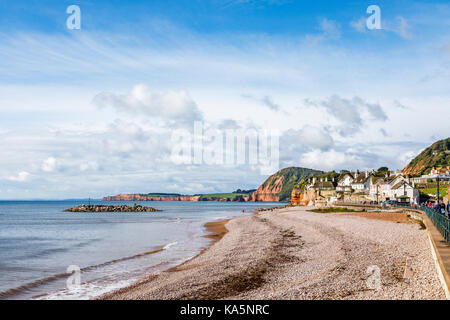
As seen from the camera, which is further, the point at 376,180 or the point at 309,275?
the point at 376,180

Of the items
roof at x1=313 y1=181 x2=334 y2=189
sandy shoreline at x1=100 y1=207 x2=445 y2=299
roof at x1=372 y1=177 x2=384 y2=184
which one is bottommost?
sandy shoreline at x1=100 y1=207 x2=445 y2=299

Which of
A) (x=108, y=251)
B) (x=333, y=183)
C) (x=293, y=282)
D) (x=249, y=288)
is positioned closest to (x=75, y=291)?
(x=249, y=288)

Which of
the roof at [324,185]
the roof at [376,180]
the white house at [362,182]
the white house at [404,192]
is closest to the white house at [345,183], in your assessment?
the roof at [324,185]

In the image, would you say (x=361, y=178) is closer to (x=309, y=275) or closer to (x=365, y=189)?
(x=365, y=189)

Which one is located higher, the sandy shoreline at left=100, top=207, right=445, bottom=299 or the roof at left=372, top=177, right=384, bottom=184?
the roof at left=372, top=177, right=384, bottom=184

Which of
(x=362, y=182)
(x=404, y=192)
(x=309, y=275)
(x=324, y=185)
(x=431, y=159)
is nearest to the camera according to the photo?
(x=309, y=275)

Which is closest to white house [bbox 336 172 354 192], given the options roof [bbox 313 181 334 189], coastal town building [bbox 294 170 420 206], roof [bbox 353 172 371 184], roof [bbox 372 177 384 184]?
coastal town building [bbox 294 170 420 206]

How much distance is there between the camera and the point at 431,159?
547ft

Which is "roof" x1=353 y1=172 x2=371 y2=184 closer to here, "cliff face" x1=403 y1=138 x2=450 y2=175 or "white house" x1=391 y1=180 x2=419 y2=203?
"white house" x1=391 y1=180 x2=419 y2=203

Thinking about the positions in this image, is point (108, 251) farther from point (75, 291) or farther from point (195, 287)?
point (195, 287)

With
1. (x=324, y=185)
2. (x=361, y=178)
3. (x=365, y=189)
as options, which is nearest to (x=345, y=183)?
(x=324, y=185)

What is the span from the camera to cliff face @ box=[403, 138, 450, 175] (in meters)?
158

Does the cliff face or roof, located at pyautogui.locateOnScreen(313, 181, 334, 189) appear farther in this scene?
the cliff face
